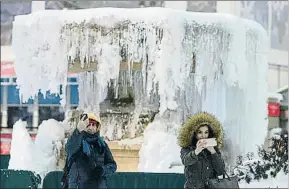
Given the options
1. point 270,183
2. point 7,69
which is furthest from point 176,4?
point 270,183

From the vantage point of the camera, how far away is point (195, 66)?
10.6 meters

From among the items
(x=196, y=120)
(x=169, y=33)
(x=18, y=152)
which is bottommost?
(x=18, y=152)

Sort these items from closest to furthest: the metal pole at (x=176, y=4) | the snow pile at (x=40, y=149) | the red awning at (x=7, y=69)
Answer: the snow pile at (x=40, y=149), the metal pole at (x=176, y=4), the red awning at (x=7, y=69)

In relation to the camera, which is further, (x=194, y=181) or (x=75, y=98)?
(x=75, y=98)

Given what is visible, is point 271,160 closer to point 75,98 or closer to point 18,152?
point 18,152

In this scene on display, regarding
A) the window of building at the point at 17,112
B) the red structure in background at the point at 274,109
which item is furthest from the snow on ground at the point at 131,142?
the window of building at the point at 17,112

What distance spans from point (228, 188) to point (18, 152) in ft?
18.4

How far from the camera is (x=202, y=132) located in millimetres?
6633

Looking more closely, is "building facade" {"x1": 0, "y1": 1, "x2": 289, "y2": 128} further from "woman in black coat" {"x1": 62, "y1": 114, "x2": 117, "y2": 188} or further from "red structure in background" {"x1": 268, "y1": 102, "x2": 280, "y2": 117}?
"woman in black coat" {"x1": 62, "y1": 114, "x2": 117, "y2": 188}

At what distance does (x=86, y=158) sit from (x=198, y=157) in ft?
4.38

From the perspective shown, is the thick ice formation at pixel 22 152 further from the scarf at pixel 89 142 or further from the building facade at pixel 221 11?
the building facade at pixel 221 11

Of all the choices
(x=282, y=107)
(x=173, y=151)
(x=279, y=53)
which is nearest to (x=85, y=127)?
(x=173, y=151)

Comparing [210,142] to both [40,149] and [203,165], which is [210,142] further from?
[40,149]

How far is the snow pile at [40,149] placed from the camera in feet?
35.7
